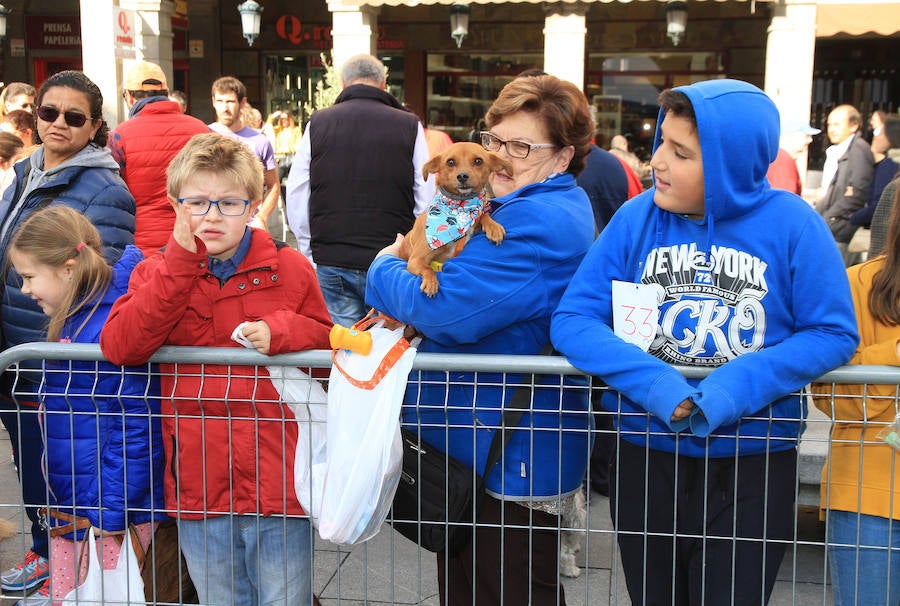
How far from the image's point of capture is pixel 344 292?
18.1ft

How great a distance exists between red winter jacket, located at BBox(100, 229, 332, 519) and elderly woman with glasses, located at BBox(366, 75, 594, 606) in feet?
1.04

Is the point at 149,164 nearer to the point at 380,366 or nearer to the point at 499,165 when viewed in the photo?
the point at 499,165

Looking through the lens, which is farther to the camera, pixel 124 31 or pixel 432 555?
pixel 124 31

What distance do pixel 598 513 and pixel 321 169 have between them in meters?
2.41

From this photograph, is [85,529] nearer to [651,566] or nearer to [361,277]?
[651,566]

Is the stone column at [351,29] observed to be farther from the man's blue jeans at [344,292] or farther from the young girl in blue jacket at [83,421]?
the young girl in blue jacket at [83,421]

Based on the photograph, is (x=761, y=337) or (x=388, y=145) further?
(x=388, y=145)

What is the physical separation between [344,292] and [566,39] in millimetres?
10916

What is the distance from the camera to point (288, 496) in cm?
276

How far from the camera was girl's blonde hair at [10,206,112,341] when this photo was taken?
3.02 meters

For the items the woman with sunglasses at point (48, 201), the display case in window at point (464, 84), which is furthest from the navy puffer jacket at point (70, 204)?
the display case in window at point (464, 84)

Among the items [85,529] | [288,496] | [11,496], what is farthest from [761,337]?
[11,496]

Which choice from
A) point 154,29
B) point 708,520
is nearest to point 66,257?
point 708,520

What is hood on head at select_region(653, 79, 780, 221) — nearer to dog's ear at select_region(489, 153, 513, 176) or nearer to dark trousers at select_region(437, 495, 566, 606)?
dog's ear at select_region(489, 153, 513, 176)
